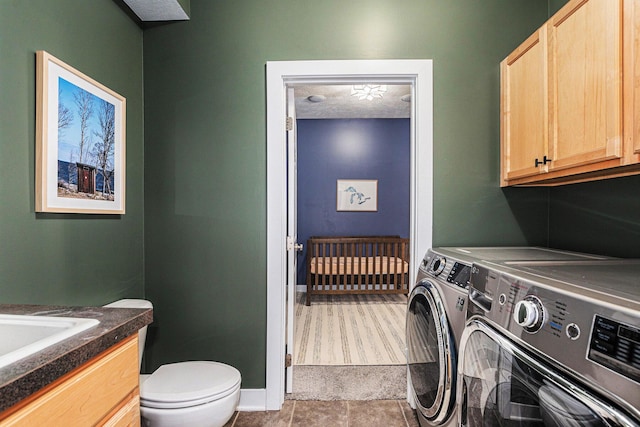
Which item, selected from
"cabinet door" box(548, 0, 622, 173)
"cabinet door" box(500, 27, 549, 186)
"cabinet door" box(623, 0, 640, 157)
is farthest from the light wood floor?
"cabinet door" box(623, 0, 640, 157)

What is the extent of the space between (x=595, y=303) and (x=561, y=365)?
0.17 m

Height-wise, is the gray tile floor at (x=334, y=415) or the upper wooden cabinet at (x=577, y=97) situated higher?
the upper wooden cabinet at (x=577, y=97)

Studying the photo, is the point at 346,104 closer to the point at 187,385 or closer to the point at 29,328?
the point at 187,385

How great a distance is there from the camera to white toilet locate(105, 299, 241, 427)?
1.53 m

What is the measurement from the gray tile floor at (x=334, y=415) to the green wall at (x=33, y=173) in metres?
1.06

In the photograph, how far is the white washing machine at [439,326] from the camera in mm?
1384

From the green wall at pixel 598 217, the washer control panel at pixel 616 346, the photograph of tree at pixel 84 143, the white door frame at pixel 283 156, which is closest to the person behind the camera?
the washer control panel at pixel 616 346

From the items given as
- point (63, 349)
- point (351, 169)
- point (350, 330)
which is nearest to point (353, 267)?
point (350, 330)

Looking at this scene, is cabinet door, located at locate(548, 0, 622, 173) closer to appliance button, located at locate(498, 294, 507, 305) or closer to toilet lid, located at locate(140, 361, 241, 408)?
appliance button, located at locate(498, 294, 507, 305)

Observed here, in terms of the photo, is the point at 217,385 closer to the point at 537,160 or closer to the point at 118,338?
the point at 118,338

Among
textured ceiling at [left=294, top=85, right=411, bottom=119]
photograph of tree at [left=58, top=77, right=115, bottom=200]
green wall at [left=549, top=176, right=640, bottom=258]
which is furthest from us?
textured ceiling at [left=294, top=85, right=411, bottom=119]

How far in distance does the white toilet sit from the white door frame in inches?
16.1

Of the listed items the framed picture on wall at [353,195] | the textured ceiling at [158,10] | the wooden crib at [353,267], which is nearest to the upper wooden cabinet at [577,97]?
the textured ceiling at [158,10]

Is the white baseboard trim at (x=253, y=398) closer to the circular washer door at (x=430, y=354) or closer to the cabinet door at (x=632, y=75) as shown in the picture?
the circular washer door at (x=430, y=354)
